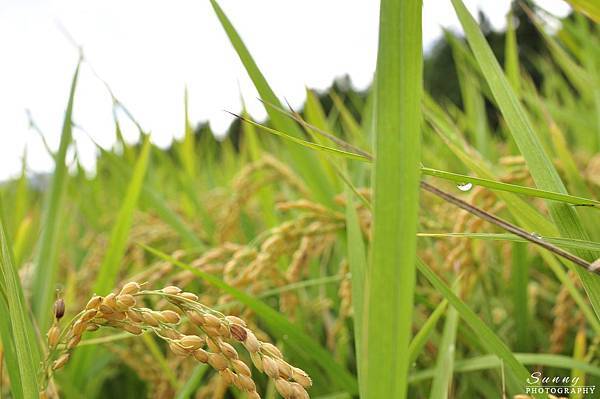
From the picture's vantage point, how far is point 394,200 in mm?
307

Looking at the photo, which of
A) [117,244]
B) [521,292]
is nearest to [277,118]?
[117,244]

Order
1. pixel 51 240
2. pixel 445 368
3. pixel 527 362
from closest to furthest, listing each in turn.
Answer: pixel 445 368
pixel 527 362
pixel 51 240

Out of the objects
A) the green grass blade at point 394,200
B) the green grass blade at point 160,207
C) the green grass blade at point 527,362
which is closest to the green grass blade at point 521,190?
the green grass blade at point 394,200

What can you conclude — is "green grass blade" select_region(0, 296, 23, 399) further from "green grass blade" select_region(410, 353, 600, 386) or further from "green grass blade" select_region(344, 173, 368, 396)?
"green grass blade" select_region(410, 353, 600, 386)

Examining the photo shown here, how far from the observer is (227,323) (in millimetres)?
400

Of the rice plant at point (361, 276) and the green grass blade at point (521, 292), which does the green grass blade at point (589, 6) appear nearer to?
the rice plant at point (361, 276)

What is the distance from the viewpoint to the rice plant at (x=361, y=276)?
318 millimetres

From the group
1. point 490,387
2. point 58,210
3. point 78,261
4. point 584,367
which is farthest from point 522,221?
point 78,261

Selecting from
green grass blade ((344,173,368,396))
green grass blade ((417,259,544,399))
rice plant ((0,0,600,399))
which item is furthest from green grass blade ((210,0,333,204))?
green grass blade ((417,259,544,399))

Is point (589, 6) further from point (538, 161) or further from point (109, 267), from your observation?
point (109, 267)

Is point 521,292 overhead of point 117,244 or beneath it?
beneath

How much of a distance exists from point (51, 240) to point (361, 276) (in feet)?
1.87

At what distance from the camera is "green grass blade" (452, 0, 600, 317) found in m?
0.46

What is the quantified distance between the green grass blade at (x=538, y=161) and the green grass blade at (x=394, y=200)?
21 centimetres
